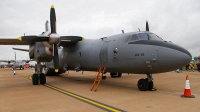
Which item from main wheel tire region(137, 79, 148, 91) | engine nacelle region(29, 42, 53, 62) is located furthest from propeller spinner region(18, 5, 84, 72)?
main wheel tire region(137, 79, 148, 91)

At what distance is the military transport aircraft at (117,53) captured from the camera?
27.0 feet

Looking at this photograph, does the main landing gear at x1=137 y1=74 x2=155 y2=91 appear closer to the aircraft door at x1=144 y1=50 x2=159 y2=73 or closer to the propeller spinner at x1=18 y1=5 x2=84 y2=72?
the aircraft door at x1=144 y1=50 x2=159 y2=73

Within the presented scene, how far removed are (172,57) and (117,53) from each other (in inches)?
125

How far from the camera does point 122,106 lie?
6.27 m

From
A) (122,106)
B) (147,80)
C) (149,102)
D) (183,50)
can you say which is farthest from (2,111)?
(183,50)

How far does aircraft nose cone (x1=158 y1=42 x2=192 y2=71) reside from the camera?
7977 mm

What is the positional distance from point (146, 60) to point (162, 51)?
867 millimetres

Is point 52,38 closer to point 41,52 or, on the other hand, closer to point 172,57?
point 41,52

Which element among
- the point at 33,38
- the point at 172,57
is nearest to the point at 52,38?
the point at 33,38

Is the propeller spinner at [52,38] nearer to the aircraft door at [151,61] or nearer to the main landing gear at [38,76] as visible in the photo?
the main landing gear at [38,76]

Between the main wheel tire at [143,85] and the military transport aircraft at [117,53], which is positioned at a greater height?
the military transport aircraft at [117,53]

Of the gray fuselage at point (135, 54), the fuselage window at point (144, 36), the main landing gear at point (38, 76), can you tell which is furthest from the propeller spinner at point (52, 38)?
the fuselage window at point (144, 36)

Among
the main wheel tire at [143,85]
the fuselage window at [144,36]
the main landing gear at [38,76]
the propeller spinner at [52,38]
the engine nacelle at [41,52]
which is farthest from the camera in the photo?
the main landing gear at [38,76]

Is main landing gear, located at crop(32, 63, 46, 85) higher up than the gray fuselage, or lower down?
lower down
